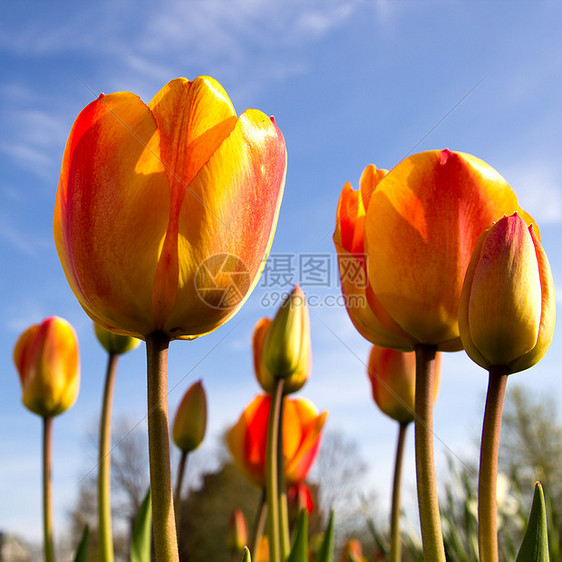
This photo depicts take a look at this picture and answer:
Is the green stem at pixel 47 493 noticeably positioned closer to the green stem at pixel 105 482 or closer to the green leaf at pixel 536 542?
the green stem at pixel 105 482

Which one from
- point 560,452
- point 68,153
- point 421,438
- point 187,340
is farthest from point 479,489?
point 560,452

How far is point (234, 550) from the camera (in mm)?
1849

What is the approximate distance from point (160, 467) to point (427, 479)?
241 millimetres

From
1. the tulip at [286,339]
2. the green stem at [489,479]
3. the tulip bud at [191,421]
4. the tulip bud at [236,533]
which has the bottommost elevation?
the tulip bud at [236,533]

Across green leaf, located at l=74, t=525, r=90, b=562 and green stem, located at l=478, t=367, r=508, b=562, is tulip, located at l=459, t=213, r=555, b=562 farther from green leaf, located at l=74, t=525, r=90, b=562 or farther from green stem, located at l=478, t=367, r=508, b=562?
green leaf, located at l=74, t=525, r=90, b=562

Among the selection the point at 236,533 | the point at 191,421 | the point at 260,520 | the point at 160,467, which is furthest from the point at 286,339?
the point at 236,533

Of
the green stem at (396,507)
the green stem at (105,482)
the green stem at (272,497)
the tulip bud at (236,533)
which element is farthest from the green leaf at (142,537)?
the tulip bud at (236,533)

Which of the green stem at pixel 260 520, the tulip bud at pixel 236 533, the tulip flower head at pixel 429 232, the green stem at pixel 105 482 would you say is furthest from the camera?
the tulip bud at pixel 236 533

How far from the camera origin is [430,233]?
59cm

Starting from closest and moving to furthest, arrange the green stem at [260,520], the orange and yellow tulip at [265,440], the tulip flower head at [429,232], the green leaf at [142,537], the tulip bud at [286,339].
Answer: the tulip flower head at [429,232] → the green leaf at [142,537] → the tulip bud at [286,339] → the green stem at [260,520] → the orange and yellow tulip at [265,440]

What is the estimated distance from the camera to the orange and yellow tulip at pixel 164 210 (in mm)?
505

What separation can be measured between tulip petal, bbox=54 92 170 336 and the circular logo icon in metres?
0.05

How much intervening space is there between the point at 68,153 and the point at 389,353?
68 cm

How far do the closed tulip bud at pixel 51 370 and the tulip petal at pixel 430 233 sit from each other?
92 centimetres
